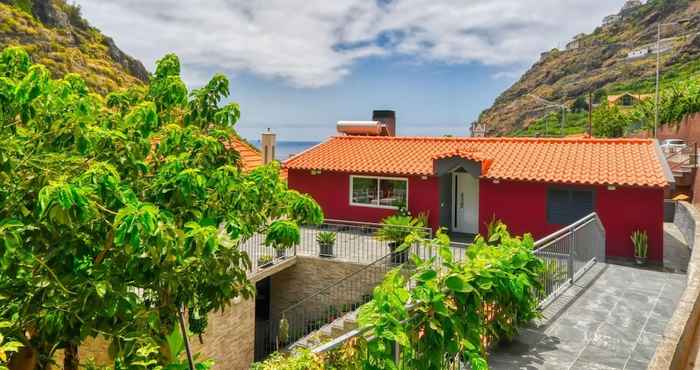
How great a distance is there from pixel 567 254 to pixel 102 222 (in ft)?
32.4

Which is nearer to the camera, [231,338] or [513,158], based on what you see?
[231,338]

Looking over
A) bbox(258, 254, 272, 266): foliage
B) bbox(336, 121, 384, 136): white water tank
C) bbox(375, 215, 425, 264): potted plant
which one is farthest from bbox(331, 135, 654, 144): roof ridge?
bbox(258, 254, 272, 266): foliage

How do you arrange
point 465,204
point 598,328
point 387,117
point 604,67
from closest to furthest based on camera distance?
point 598,328 → point 465,204 → point 387,117 → point 604,67

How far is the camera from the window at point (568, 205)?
17359mm

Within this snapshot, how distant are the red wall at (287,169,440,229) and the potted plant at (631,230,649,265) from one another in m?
7.41

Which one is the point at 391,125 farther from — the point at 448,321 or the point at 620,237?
the point at 448,321

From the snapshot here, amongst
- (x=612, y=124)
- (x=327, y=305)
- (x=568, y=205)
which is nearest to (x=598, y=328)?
(x=568, y=205)

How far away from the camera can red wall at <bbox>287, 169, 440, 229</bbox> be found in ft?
67.4

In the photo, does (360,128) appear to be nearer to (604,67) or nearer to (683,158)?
(683,158)

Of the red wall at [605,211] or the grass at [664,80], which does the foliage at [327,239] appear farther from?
the grass at [664,80]

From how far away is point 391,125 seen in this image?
111 ft

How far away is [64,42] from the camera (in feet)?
189

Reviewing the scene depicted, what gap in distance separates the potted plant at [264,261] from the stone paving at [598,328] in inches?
389

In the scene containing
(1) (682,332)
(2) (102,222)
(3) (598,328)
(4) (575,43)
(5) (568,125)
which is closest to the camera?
(2) (102,222)
